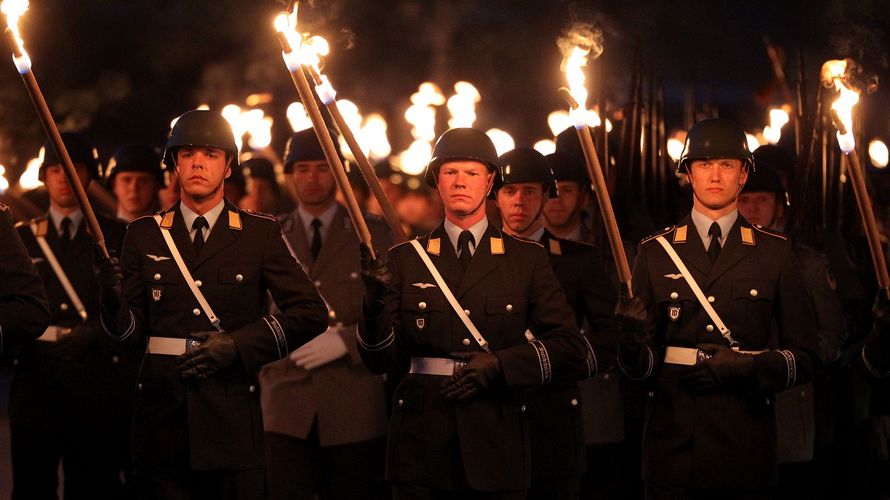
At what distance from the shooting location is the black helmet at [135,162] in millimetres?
10938

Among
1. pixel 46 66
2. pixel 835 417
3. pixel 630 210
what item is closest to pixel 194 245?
pixel 630 210

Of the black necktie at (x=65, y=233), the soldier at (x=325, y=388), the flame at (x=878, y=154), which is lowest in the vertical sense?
the soldier at (x=325, y=388)

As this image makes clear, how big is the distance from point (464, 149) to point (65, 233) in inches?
134

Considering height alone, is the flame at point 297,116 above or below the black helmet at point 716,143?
above

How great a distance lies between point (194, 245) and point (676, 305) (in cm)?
259

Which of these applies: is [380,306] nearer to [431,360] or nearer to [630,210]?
[431,360]

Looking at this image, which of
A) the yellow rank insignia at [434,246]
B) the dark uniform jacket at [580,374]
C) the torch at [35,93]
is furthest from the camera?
the dark uniform jacket at [580,374]

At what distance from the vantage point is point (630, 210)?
11.8 m

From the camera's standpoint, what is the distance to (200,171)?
748 cm

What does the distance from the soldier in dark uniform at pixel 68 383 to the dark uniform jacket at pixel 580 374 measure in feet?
9.64

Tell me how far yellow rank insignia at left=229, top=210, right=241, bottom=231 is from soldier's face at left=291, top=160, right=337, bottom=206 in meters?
2.80

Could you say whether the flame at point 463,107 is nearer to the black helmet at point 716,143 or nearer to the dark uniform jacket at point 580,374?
the dark uniform jacket at point 580,374

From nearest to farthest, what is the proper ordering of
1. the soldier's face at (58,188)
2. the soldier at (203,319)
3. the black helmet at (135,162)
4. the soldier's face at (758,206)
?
the soldier at (203,319) → the soldier's face at (58,188) → the soldier's face at (758,206) → the black helmet at (135,162)

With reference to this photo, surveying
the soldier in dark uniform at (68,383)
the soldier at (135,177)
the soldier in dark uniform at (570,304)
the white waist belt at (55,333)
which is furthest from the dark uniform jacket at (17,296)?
the soldier at (135,177)
